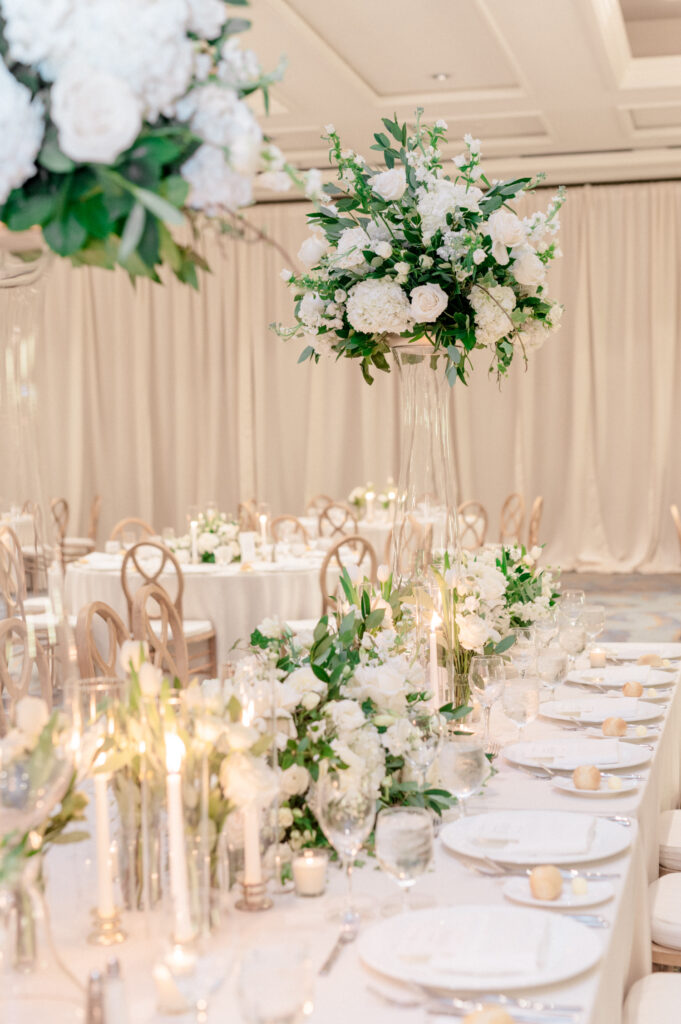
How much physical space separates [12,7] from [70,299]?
461 inches

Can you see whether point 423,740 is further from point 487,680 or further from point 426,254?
point 426,254

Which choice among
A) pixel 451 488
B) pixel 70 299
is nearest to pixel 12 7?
pixel 451 488

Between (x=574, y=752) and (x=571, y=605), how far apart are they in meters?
0.94

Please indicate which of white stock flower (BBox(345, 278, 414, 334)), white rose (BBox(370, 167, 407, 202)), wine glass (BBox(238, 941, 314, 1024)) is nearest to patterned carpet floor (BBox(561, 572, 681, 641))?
white stock flower (BBox(345, 278, 414, 334))

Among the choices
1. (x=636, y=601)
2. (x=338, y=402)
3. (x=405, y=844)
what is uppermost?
(x=338, y=402)

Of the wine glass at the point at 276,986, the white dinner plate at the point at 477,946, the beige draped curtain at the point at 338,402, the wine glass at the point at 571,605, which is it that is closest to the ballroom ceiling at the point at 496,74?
the beige draped curtain at the point at 338,402

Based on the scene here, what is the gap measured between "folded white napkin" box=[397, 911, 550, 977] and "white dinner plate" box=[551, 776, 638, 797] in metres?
0.65

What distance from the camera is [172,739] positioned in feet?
4.61

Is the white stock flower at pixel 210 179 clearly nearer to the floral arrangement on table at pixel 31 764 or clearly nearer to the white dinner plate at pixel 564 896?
the floral arrangement on table at pixel 31 764

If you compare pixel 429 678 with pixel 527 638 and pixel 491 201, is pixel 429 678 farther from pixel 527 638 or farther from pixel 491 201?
pixel 491 201

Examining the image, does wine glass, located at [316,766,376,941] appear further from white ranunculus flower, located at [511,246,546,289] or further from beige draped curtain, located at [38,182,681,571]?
beige draped curtain, located at [38,182,681,571]

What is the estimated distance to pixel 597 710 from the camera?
9.07 ft

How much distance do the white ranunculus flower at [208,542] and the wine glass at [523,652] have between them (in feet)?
13.2

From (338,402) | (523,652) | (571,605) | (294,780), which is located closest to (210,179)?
(294,780)
